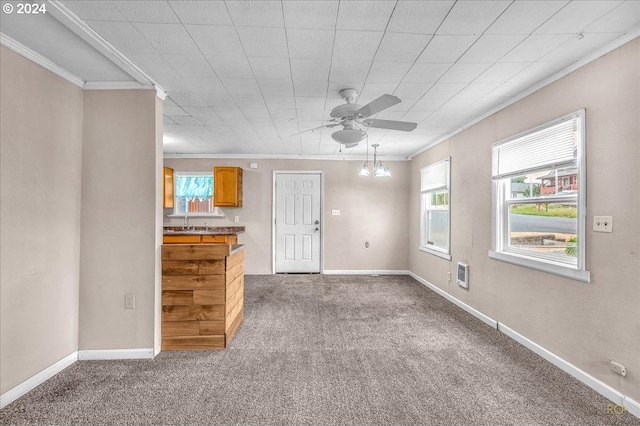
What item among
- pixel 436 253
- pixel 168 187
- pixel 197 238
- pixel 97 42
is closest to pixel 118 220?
pixel 97 42

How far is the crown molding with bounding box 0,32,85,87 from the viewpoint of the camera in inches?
77.2

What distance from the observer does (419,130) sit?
13.7 feet

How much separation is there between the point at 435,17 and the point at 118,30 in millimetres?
1922

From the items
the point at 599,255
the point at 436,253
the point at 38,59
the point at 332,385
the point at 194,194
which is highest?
the point at 38,59

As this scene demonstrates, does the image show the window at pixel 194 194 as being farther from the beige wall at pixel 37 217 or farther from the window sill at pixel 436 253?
the window sill at pixel 436 253

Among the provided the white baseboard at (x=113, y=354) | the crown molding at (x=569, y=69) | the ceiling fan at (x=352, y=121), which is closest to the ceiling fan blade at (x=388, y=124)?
the ceiling fan at (x=352, y=121)

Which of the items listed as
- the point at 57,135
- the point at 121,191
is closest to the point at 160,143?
the point at 121,191

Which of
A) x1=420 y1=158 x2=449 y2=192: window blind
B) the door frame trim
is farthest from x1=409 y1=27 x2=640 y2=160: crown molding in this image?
the door frame trim

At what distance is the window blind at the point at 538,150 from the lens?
240 centimetres

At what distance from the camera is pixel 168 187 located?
5.59 meters

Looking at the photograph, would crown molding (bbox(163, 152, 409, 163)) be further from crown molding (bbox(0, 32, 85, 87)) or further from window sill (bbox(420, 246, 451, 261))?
crown molding (bbox(0, 32, 85, 87))

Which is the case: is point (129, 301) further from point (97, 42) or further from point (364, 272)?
point (364, 272)

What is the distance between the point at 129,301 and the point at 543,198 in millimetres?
3712

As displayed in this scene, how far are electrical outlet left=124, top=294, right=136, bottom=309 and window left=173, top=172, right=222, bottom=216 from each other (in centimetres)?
329
